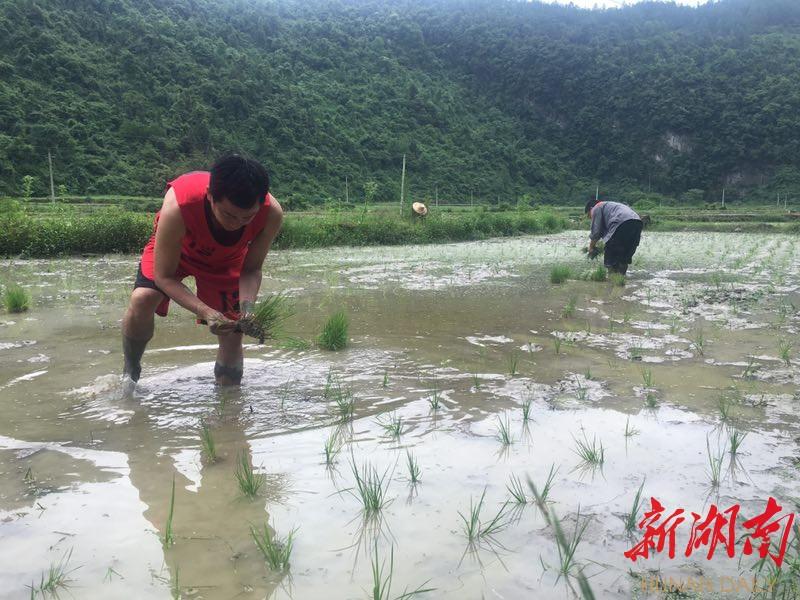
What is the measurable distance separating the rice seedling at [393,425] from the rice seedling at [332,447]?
0.67 ft

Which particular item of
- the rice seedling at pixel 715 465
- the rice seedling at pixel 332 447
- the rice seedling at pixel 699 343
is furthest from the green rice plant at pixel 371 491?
the rice seedling at pixel 699 343

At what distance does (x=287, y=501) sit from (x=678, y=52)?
83.8m

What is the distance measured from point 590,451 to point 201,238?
186cm

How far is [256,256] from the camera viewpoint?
2.88 metres

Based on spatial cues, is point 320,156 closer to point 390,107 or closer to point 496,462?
point 390,107

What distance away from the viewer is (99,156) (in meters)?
36.5

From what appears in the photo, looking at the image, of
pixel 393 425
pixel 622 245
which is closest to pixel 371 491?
pixel 393 425

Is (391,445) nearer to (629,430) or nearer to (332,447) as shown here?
(332,447)

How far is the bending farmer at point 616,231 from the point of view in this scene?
7156mm

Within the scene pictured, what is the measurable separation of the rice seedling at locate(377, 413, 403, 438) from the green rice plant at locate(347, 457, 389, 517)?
35 centimetres

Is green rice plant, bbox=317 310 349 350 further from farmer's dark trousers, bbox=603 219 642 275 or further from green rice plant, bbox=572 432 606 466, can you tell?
farmer's dark trousers, bbox=603 219 642 275

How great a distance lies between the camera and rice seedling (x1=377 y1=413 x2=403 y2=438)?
2.30m

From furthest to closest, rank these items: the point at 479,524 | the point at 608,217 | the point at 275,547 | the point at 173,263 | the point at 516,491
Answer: the point at 608,217 < the point at 173,263 < the point at 516,491 < the point at 479,524 < the point at 275,547

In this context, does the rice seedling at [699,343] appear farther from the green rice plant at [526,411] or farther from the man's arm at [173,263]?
the man's arm at [173,263]
